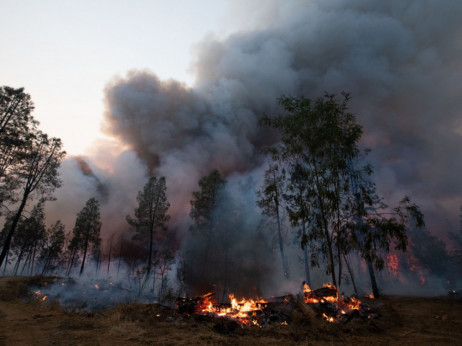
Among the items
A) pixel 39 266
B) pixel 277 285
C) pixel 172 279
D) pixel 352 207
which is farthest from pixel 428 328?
pixel 39 266

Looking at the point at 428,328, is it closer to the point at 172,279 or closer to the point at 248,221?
the point at 248,221

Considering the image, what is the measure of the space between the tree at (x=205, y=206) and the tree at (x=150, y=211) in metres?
3.71

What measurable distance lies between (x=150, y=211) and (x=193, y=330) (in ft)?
72.8

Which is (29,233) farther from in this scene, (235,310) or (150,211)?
(235,310)

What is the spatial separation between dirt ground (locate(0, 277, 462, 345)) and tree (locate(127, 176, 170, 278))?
1698cm

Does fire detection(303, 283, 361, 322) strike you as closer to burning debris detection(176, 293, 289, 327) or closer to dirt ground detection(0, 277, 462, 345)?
dirt ground detection(0, 277, 462, 345)

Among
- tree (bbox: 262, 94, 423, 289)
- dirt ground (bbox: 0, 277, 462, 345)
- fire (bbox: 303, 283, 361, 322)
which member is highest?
tree (bbox: 262, 94, 423, 289)

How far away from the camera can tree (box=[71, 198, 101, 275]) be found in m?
37.8

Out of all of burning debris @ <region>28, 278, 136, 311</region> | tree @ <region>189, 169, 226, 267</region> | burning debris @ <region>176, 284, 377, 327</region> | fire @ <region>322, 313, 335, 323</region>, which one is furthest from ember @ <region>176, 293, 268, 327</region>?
tree @ <region>189, 169, 226, 267</region>

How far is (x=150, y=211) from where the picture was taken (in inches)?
1136

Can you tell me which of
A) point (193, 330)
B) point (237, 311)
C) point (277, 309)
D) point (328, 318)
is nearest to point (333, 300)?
point (328, 318)

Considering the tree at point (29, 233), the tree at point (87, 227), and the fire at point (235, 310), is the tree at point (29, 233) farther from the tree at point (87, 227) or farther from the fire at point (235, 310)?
the fire at point (235, 310)

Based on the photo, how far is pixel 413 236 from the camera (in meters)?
51.7

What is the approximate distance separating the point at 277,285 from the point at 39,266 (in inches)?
2178
